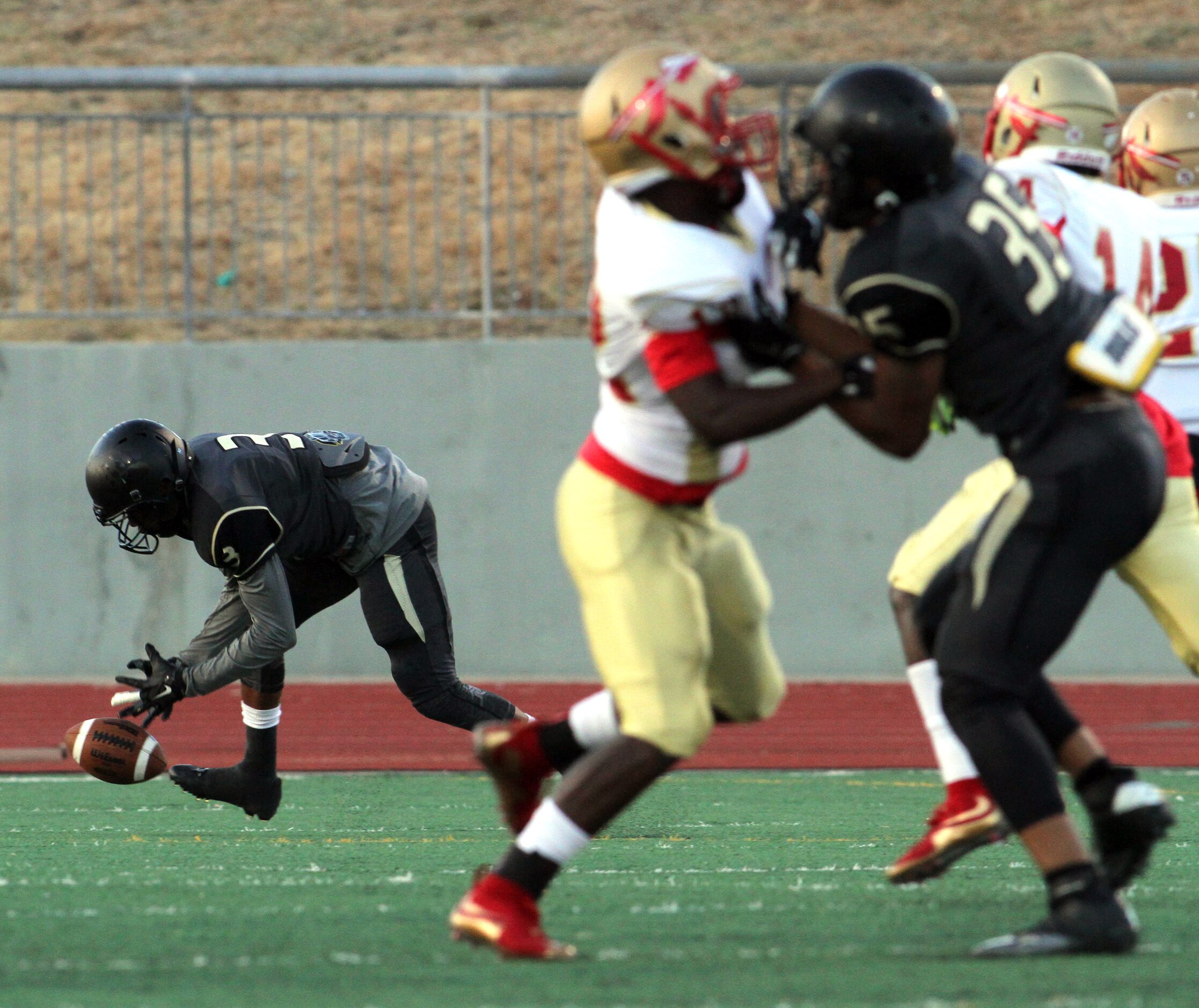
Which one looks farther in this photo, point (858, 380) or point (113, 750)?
point (113, 750)

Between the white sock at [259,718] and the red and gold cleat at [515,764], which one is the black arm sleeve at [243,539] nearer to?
the white sock at [259,718]

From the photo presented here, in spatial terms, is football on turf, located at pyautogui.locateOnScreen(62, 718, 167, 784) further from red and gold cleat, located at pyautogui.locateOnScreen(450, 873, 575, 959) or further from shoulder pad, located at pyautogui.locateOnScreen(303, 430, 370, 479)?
red and gold cleat, located at pyautogui.locateOnScreen(450, 873, 575, 959)

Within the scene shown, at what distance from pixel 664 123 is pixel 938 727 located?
5.62ft

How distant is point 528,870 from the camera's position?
11.2 feet

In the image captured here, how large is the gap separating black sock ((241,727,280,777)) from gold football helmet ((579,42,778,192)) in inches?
105

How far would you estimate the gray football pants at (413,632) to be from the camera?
227 inches

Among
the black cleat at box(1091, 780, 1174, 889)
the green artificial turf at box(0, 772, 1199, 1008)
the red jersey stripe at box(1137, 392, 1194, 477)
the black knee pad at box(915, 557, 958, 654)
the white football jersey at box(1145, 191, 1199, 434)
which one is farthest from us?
the white football jersey at box(1145, 191, 1199, 434)

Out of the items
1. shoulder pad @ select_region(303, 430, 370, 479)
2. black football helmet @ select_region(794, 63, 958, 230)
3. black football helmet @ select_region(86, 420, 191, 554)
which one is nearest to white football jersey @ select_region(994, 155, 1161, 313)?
black football helmet @ select_region(794, 63, 958, 230)

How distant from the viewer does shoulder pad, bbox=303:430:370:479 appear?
5883 millimetres

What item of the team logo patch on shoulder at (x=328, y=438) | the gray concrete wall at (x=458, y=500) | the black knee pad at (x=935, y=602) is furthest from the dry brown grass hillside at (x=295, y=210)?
the black knee pad at (x=935, y=602)

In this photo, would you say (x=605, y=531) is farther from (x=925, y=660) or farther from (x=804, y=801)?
(x=804, y=801)

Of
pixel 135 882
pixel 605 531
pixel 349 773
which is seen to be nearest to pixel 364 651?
pixel 349 773

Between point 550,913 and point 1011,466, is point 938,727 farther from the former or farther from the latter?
point 550,913

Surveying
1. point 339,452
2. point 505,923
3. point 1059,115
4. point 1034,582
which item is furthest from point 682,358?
point 339,452
